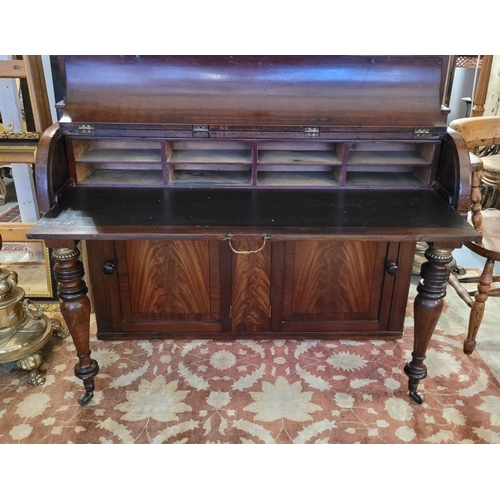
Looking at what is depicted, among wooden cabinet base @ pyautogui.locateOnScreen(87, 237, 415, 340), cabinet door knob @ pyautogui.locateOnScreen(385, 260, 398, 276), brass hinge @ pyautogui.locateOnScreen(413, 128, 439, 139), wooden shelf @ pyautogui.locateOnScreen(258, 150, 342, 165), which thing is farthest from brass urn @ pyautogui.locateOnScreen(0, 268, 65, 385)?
brass hinge @ pyautogui.locateOnScreen(413, 128, 439, 139)

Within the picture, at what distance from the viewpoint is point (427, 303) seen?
205cm

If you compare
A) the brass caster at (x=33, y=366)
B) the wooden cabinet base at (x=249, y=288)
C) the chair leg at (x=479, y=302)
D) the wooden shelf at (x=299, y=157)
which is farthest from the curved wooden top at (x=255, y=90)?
the brass caster at (x=33, y=366)

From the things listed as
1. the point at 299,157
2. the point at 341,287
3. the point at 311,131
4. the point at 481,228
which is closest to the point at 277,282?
the point at 341,287

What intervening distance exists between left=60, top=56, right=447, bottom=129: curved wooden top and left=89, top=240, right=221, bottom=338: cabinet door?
2.02 feet

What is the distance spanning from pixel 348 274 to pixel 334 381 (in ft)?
1.68

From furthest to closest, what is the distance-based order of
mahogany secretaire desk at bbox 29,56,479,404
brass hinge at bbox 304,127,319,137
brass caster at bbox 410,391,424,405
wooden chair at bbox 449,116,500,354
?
wooden chair at bbox 449,116,500,354 → brass caster at bbox 410,391,424,405 → brass hinge at bbox 304,127,319,137 → mahogany secretaire desk at bbox 29,56,479,404

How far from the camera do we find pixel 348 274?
2475 mm

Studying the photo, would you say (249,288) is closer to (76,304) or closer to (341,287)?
(341,287)

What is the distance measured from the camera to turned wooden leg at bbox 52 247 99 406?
189 cm

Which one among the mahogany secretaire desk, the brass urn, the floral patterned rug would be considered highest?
the mahogany secretaire desk

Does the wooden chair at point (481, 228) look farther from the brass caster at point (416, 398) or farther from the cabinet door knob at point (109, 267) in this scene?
the cabinet door knob at point (109, 267)

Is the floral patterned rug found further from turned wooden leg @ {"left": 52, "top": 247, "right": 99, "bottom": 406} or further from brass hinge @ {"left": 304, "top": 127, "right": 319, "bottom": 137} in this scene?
brass hinge @ {"left": 304, "top": 127, "right": 319, "bottom": 137}

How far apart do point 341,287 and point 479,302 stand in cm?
68

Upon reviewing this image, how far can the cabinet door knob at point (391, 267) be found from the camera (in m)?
2.41
